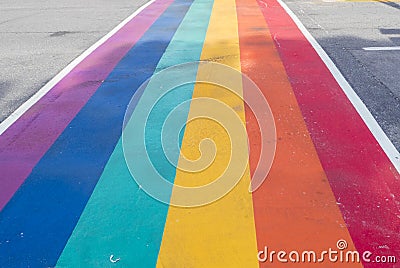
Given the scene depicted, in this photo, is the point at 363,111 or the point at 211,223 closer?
the point at 211,223

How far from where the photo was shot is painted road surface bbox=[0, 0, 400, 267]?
2.97 m

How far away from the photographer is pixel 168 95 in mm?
5613

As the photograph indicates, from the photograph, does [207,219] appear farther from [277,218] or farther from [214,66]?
[214,66]

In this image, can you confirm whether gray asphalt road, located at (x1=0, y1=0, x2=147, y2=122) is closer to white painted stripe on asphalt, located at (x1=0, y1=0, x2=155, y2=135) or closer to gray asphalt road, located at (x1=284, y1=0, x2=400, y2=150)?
white painted stripe on asphalt, located at (x1=0, y1=0, x2=155, y2=135)

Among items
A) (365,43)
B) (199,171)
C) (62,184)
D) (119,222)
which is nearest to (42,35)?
(62,184)

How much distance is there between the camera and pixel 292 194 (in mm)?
3506

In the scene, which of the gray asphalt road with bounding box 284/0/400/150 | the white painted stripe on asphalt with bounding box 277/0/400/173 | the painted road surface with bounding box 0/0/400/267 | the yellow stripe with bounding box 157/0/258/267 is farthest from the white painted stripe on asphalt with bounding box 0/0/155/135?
the gray asphalt road with bounding box 284/0/400/150

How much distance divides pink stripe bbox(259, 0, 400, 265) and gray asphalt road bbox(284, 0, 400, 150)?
33cm

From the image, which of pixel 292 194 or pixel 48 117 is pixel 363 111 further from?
pixel 48 117

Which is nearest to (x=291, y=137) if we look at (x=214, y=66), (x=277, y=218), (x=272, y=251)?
(x=277, y=218)

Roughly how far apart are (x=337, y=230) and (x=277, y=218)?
481 millimetres

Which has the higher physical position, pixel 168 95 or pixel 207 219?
pixel 168 95

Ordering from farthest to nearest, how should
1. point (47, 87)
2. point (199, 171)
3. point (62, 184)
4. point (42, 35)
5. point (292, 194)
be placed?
point (42, 35) → point (47, 87) → point (199, 171) → point (62, 184) → point (292, 194)

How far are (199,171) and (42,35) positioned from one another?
284 inches
